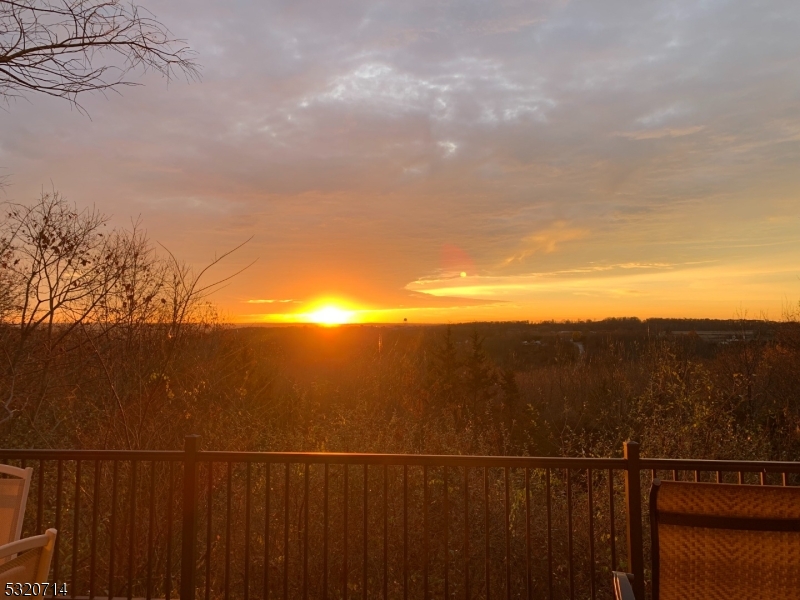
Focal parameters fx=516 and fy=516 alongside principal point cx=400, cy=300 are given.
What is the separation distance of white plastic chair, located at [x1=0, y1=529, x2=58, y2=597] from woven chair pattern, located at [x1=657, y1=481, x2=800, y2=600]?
2002 millimetres

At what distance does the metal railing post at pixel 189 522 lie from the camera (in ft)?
9.68

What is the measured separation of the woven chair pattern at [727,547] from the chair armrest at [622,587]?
169 mm

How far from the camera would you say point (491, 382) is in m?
17.4

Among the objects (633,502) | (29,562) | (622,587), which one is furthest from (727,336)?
(29,562)

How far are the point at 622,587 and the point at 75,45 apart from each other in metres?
4.21

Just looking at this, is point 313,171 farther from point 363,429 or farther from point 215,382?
point 363,429

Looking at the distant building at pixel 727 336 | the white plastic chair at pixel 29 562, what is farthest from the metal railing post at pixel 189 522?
the distant building at pixel 727 336

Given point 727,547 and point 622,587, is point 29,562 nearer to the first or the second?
point 622,587

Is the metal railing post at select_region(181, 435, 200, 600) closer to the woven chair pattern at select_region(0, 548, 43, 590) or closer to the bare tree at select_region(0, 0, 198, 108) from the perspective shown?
the woven chair pattern at select_region(0, 548, 43, 590)

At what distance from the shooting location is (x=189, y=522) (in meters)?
2.98

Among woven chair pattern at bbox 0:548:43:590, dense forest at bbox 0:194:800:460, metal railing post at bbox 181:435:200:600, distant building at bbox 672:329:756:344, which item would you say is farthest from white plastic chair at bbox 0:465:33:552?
distant building at bbox 672:329:756:344

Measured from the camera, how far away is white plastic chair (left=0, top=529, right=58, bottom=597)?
4.12 ft

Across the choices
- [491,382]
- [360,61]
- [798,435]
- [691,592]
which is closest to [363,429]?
[360,61]

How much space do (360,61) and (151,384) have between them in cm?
449
